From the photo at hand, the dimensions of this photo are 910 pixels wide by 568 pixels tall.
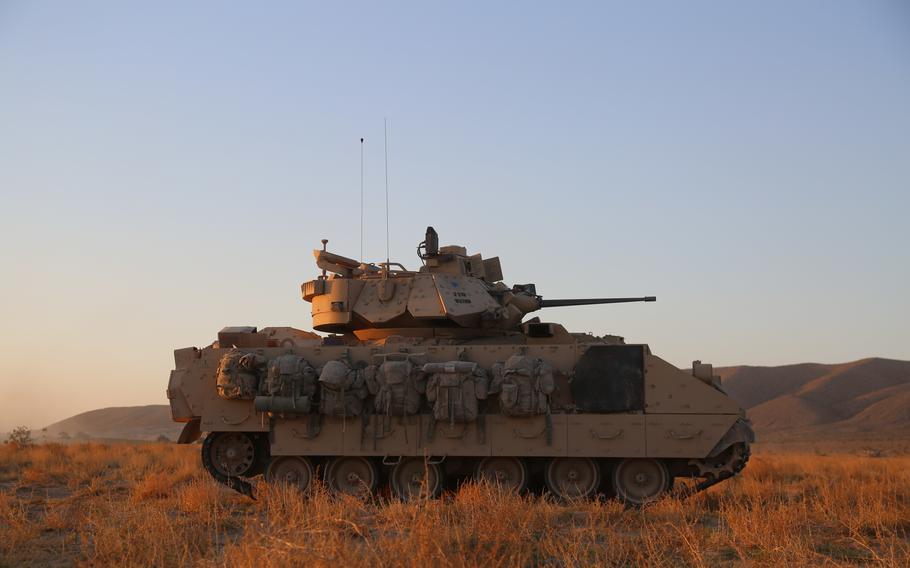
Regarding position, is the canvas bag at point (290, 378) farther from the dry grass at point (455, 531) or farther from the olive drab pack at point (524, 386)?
the olive drab pack at point (524, 386)

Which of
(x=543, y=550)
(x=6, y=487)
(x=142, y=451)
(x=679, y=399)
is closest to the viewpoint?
(x=543, y=550)

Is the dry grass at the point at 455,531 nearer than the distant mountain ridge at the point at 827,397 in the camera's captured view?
A: Yes

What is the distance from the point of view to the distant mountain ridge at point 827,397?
167ft

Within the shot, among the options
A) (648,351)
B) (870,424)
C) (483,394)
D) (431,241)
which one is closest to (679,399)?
(648,351)

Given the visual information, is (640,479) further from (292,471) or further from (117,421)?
(117,421)

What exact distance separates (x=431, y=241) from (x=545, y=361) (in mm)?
3808

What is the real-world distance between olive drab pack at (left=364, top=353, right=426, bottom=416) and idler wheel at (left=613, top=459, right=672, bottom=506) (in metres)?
3.27

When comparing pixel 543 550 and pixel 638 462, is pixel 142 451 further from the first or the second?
pixel 543 550

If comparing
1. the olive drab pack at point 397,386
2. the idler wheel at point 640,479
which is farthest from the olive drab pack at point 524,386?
the idler wheel at point 640,479

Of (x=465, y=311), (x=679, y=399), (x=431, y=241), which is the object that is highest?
(x=431, y=241)

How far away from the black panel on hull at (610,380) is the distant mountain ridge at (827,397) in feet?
119

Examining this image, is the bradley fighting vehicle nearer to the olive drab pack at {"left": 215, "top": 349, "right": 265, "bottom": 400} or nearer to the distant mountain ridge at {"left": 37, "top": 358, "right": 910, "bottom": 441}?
the olive drab pack at {"left": 215, "top": 349, "right": 265, "bottom": 400}

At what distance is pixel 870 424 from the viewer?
50.8 metres

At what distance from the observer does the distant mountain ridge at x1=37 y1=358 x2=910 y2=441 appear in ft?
166
